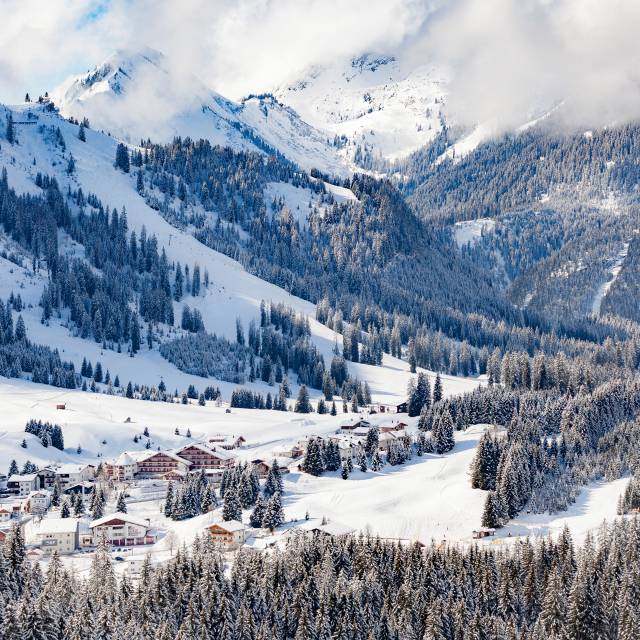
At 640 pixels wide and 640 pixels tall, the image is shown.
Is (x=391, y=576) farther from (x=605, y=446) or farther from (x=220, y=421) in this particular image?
(x=220, y=421)

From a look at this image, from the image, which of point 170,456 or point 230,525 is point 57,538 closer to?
point 230,525

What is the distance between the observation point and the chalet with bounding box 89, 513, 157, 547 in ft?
378

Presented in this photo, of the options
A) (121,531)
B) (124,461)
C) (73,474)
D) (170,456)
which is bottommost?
(121,531)

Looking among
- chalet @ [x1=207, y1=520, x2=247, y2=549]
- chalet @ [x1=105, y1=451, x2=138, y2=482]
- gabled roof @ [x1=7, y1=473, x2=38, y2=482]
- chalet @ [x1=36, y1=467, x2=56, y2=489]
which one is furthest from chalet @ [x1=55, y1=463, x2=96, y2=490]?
chalet @ [x1=207, y1=520, x2=247, y2=549]

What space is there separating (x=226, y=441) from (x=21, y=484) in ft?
111

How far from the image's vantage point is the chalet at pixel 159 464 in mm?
145625

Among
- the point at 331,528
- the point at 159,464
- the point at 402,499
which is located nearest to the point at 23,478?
the point at 159,464

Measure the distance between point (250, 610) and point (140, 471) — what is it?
59.5 meters

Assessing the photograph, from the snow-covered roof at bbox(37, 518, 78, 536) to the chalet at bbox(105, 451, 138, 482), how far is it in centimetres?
2521

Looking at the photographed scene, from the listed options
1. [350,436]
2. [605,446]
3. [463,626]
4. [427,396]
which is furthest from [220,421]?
[463,626]

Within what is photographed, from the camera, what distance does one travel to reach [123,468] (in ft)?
473

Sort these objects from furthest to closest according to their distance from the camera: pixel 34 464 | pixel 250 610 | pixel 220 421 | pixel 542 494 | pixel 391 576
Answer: pixel 220 421 → pixel 34 464 → pixel 542 494 → pixel 391 576 → pixel 250 610

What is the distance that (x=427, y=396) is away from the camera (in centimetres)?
18988

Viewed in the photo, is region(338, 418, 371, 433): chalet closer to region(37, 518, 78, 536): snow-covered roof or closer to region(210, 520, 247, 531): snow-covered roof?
region(210, 520, 247, 531): snow-covered roof
